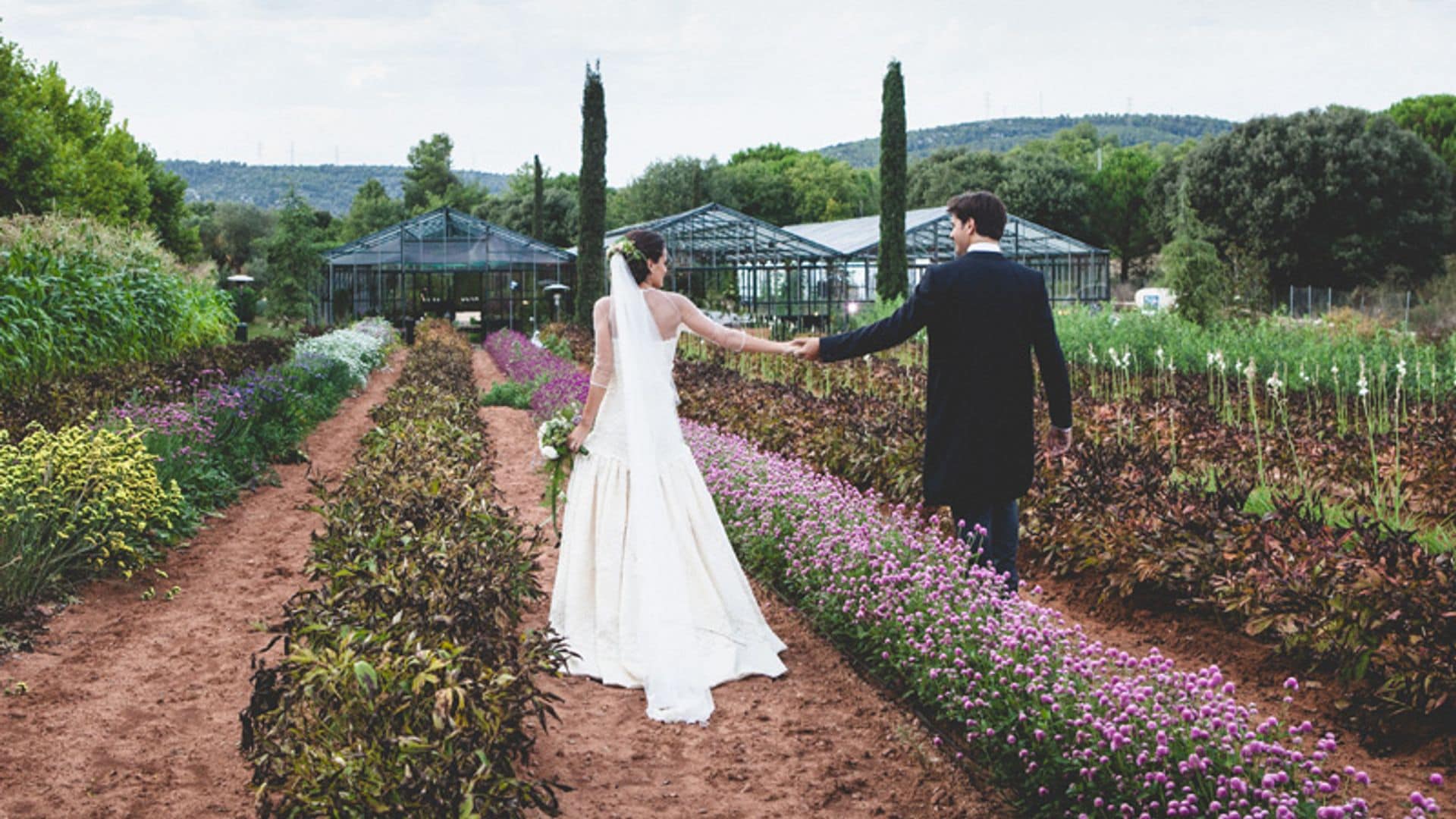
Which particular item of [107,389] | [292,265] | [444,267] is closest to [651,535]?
[107,389]

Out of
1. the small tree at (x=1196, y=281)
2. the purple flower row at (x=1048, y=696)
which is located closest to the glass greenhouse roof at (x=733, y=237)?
the small tree at (x=1196, y=281)

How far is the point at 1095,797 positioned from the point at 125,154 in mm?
41983

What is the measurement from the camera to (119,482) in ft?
17.9

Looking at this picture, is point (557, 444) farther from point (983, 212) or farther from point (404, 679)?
point (404, 679)

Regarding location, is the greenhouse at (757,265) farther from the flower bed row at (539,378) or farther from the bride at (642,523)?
the bride at (642,523)

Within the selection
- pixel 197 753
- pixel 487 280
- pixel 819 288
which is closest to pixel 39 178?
pixel 487 280

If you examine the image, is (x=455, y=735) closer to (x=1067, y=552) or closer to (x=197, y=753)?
(x=197, y=753)

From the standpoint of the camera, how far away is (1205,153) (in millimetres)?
36250

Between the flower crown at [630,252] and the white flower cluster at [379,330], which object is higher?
the flower crown at [630,252]

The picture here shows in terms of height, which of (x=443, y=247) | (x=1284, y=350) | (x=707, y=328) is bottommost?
(x=1284, y=350)

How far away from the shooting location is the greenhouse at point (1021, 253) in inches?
1188

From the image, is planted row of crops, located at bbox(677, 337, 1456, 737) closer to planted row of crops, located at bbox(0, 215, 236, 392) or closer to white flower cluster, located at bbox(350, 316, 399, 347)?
planted row of crops, located at bbox(0, 215, 236, 392)

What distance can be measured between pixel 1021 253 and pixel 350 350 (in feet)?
66.8

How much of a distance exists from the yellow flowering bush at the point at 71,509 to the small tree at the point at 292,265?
87.6ft
